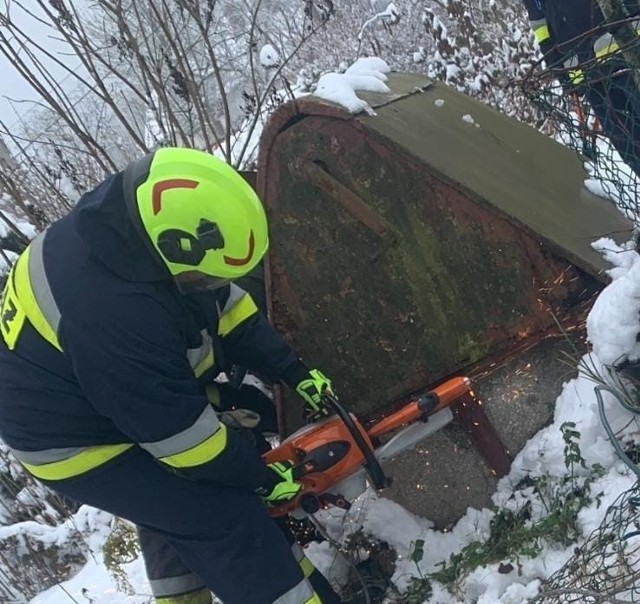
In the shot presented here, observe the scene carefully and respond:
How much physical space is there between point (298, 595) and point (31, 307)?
4.37 feet

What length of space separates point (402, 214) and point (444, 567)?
138 centimetres

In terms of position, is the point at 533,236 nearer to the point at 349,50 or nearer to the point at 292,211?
the point at 292,211

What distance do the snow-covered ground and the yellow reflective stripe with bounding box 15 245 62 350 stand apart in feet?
5.28

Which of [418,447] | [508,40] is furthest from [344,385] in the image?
[508,40]

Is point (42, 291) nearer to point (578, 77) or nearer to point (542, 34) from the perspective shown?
point (578, 77)

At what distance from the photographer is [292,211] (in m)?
2.98

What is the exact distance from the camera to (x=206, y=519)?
253cm

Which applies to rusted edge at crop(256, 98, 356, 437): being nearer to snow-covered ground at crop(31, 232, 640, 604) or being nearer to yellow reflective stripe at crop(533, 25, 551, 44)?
snow-covered ground at crop(31, 232, 640, 604)

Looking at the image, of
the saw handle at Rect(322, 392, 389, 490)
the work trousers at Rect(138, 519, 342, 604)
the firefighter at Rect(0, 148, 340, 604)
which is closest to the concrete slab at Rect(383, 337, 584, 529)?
the saw handle at Rect(322, 392, 389, 490)

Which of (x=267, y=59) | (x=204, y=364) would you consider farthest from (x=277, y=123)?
(x=267, y=59)

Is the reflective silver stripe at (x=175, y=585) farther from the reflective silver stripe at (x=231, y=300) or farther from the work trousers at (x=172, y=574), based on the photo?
the reflective silver stripe at (x=231, y=300)

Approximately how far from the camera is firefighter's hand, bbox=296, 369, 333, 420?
9.36ft

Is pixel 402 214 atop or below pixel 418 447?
atop

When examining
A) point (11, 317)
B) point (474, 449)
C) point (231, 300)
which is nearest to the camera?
point (11, 317)
